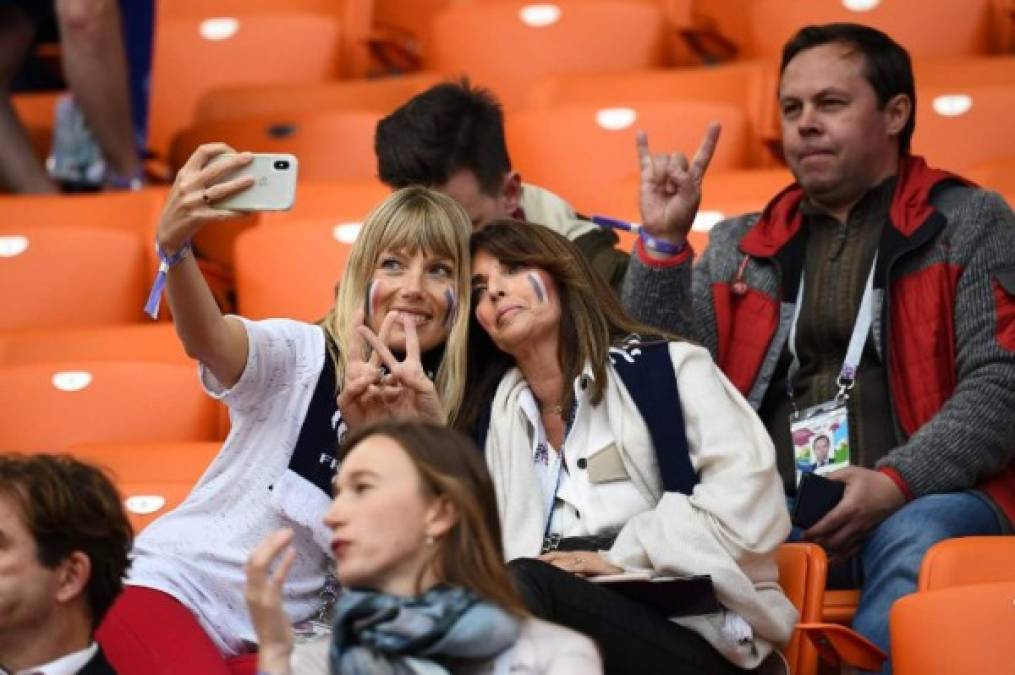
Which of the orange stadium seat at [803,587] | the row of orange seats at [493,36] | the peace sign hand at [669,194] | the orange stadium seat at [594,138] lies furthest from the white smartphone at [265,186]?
the row of orange seats at [493,36]

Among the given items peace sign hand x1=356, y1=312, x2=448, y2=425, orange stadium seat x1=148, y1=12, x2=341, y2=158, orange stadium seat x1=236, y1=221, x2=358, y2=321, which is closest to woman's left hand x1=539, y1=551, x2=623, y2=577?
peace sign hand x1=356, y1=312, x2=448, y2=425

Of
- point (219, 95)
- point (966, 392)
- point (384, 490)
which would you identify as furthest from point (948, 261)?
point (219, 95)

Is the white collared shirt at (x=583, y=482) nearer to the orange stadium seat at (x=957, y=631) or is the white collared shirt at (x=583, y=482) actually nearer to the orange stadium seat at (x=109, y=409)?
the orange stadium seat at (x=957, y=631)

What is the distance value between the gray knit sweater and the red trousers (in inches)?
35.5

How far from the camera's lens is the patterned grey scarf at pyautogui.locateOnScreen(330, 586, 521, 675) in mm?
2611

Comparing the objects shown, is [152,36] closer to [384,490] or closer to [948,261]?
[948,261]

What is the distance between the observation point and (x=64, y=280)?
4.79m

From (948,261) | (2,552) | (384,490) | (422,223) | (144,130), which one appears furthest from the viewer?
(144,130)

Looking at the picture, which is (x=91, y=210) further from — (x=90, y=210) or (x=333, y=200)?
(x=333, y=200)

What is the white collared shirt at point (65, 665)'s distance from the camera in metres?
2.87

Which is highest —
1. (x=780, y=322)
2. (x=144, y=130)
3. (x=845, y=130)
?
(x=845, y=130)

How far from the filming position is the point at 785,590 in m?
3.32

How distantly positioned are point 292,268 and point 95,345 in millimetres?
406

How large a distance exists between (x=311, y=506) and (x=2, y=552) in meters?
0.51
